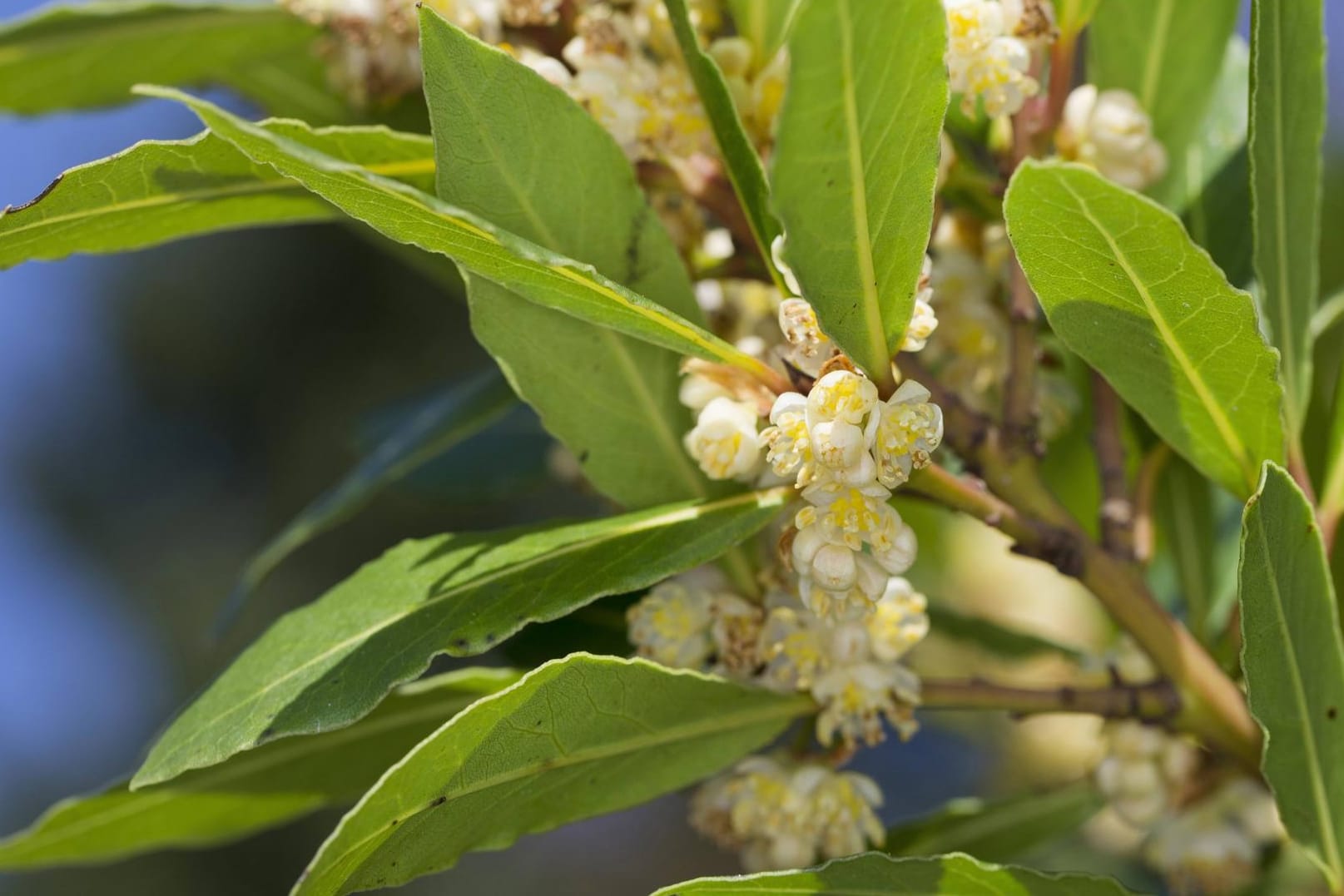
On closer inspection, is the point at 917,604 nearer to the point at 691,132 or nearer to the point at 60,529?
the point at 691,132

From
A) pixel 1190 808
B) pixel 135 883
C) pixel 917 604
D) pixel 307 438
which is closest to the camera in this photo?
pixel 917 604

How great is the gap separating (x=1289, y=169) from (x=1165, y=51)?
212mm

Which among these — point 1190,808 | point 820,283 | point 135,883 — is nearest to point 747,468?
point 820,283

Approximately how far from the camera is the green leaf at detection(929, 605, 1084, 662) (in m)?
1.43

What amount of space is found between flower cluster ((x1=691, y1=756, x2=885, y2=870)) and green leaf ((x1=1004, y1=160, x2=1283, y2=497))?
0.36 metres

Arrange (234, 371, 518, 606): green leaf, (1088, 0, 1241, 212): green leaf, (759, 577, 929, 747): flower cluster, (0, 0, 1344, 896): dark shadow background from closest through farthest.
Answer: (759, 577, 929, 747): flower cluster, (1088, 0, 1241, 212): green leaf, (234, 371, 518, 606): green leaf, (0, 0, 1344, 896): dark shadow background

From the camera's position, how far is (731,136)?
833 millimetres

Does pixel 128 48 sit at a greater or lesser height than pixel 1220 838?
greater

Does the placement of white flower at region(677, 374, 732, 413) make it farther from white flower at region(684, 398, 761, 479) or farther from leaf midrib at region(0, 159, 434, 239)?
leaf midrib at region(0, 159, 434, 239)

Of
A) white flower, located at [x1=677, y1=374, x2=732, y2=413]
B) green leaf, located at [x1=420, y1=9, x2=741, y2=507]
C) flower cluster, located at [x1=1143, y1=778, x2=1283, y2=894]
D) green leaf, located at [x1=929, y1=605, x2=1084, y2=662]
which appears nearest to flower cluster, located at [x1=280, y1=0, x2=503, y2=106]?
green leaf, located at [x1=420, y1=9, x2=741, y2=507]

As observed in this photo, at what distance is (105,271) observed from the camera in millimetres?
7102

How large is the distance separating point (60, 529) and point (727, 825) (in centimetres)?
664

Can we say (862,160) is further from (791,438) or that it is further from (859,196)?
(791,438)

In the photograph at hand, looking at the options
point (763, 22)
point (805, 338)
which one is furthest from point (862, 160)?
point (763, 22)
